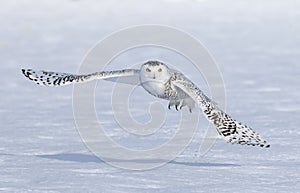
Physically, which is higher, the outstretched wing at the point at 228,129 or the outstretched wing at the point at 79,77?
the outstretched wing at the point at 79,77

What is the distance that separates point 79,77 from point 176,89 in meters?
0.85

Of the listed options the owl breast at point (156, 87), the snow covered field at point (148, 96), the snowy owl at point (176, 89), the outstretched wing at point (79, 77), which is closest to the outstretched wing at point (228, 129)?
the snowy owl at point (176, 89)

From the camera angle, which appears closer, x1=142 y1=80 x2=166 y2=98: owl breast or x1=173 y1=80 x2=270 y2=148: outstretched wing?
x1=173 y1=80 x2=270 y2=148: outstretched wing

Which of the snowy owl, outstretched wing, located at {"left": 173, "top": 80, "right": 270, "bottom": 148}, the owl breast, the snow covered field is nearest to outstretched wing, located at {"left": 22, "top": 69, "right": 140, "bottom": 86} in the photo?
the snowy owl

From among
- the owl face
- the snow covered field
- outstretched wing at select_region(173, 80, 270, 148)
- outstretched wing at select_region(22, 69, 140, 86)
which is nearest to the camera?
the snow covered field

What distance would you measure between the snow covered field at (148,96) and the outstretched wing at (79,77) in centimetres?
63

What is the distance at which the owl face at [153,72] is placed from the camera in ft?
23.6

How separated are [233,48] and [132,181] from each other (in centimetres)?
996

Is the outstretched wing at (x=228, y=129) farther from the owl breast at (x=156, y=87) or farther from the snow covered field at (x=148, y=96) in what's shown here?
the owl breast at (x=156, y=87)

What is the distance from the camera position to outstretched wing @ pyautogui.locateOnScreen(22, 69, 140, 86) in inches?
292

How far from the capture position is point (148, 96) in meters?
11.3

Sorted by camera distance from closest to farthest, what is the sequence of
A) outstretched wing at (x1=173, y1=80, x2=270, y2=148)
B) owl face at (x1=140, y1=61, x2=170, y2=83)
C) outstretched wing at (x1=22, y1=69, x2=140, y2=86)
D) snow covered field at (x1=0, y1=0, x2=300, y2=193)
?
snow covered field at (x1=0, y1=0, x2=300, y2=193) → outstretched wing at (x1=173, y1=80, x2=270, y2=148) → owl face at (x1=140, y1=61, x2=170, y2=83) → outstretched wing at (x1=22, y1=69, x2=140, y2=86)

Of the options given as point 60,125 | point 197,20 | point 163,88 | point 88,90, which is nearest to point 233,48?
point 197,20

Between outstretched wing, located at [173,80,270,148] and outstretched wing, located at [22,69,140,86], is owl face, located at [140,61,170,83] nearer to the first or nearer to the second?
outstretched wing, located at [22,69,140,86]
